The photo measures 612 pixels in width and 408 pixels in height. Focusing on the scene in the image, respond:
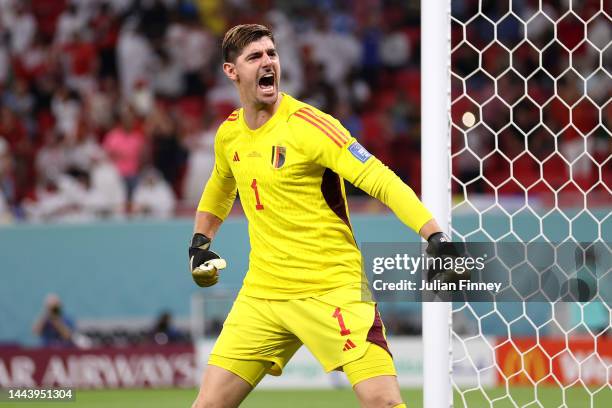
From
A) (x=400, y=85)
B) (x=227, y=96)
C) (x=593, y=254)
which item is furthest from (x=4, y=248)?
(x=593, y=254)

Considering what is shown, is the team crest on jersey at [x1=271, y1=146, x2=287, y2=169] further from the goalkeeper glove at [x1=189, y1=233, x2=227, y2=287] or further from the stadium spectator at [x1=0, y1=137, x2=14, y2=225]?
the stadium spectator at [x1=0, y1=137, x2=14, y2=225]

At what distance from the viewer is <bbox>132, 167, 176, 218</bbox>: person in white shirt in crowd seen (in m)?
11.5

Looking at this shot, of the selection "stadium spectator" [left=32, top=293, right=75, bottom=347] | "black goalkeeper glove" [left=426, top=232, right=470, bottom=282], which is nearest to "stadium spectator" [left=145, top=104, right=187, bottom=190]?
"stadium spectator" [left=32, top=293, right=75, bottom=347]

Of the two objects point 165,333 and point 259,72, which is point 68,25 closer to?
point 165,333

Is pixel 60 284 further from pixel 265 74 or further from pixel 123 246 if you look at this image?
pixel 265 74

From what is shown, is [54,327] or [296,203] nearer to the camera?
[296,203]

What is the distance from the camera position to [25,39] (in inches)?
558

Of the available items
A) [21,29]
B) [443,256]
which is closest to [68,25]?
[21,29]

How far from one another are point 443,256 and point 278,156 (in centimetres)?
86

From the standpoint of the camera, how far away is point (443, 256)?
414 cm

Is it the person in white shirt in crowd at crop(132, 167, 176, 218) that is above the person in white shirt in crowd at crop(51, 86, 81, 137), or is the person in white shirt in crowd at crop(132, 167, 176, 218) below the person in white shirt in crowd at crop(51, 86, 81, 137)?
below

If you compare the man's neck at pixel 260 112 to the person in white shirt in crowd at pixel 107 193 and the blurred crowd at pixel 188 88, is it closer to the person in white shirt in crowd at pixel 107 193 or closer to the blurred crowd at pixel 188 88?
the blurred crowd at pixel 188 88

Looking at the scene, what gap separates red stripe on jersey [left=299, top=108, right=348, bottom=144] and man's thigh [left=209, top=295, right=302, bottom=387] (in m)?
0.78

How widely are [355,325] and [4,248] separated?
768cm
